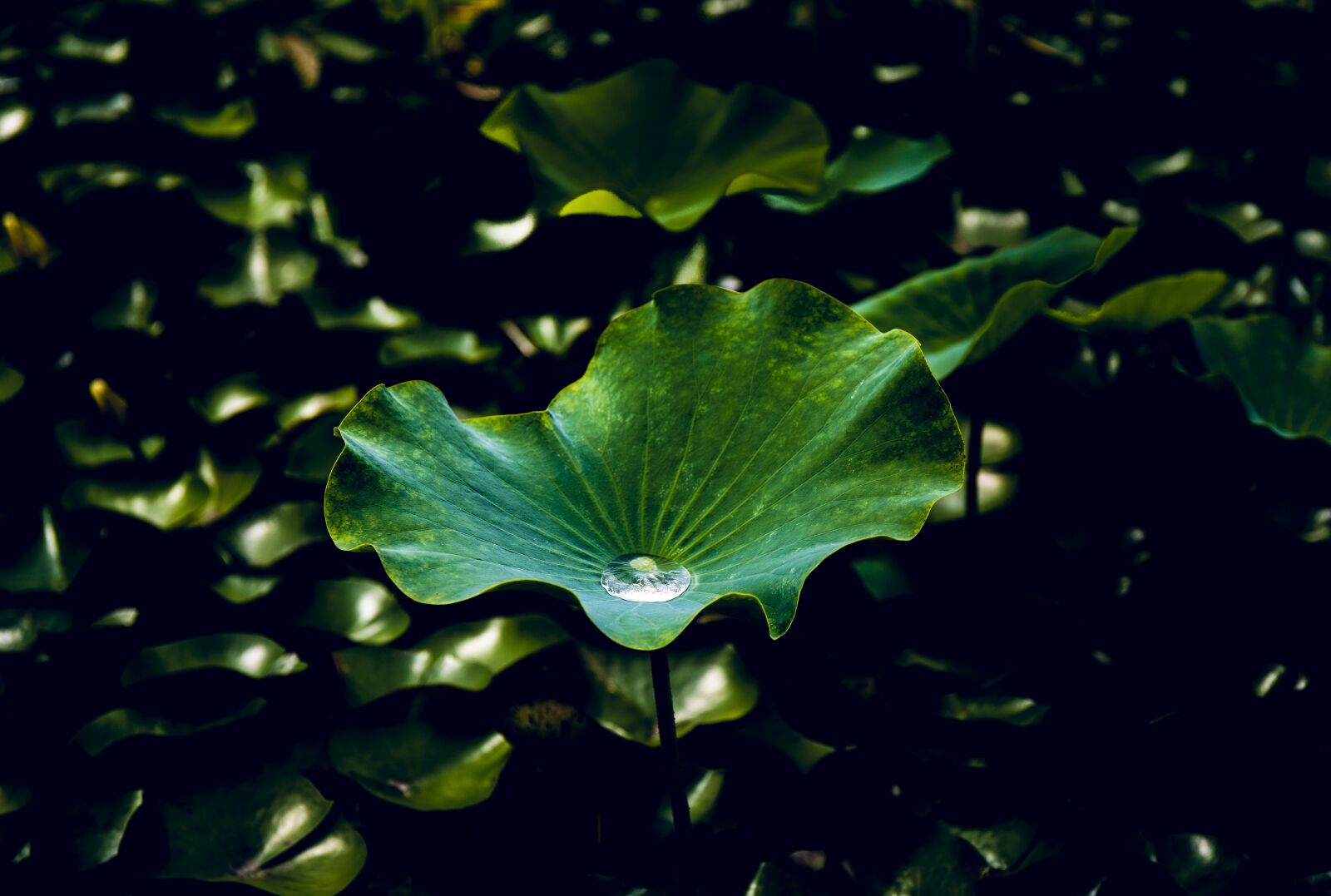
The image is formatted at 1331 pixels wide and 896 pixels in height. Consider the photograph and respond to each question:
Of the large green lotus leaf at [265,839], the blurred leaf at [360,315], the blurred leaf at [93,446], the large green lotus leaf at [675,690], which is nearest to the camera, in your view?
the large green lotus leaf at [265,839]

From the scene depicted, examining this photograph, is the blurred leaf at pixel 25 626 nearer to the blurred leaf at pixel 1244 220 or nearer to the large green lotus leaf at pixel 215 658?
the large green lotus leaf at pixel 215 658

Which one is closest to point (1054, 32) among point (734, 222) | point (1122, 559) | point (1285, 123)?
point (1285, 123)

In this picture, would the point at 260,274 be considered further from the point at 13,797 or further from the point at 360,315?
the point at 13,797

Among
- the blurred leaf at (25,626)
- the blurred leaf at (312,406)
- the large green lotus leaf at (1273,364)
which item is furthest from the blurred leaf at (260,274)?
the large green lotus leaf at (1273,364)

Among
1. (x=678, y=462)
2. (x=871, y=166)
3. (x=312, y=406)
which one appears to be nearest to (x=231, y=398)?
(x=312, y=406)

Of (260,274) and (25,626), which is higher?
(260,274)

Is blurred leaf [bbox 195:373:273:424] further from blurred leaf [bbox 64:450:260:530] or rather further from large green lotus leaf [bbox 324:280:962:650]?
large green lotus leaf [bbox 324:280:962:650]

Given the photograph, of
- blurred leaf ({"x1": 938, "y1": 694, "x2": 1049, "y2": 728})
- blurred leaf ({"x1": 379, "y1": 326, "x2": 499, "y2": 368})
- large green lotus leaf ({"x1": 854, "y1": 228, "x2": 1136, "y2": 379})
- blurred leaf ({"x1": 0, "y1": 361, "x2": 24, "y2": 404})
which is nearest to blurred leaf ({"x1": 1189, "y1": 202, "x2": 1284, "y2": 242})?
large green lotus leaf ({"x1": 854, "y1": 228, "x2": 1136, "y2": 379})
